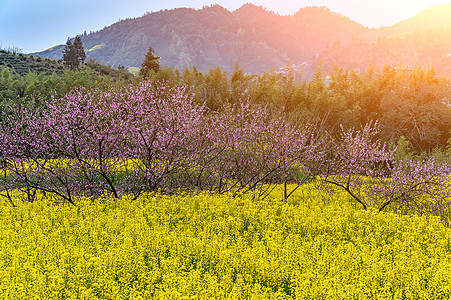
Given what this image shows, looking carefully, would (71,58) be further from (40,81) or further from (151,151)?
(151,151)

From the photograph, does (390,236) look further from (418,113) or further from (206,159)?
(418,113)

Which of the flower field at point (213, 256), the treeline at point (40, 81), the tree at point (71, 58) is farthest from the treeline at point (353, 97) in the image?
the tree at point (71, 58)

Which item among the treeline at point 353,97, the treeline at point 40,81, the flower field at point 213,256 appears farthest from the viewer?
the treeline at point 353,97

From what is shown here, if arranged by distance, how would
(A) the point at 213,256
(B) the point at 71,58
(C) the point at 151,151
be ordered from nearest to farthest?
(A) the point at 213,256
(C) the point at 151,151
(B) the point at 71,58

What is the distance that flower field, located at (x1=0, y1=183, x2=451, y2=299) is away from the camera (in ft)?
17.9

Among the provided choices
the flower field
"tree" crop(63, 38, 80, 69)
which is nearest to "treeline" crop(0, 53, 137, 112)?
"tree" crop(63, 38, 80, 69)

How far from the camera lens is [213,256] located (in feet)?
23.0

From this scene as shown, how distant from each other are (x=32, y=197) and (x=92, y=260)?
26.7 feet

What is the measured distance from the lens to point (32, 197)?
1283 centimetres

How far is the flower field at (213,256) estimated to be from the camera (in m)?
5.44

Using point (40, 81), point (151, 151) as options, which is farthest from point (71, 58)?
point (151, 151)

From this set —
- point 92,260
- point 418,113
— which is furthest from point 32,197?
point 418,113

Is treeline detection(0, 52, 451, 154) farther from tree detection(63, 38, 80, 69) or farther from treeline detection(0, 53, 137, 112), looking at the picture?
tree detection(63, 38, 80, 69)

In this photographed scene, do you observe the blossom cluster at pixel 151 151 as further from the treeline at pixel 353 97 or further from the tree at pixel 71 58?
the tree at pixel 71 58
